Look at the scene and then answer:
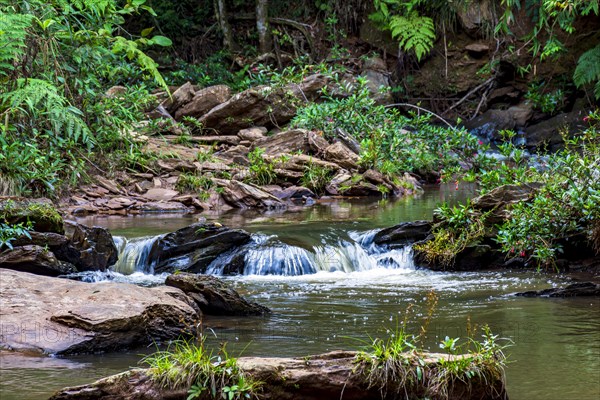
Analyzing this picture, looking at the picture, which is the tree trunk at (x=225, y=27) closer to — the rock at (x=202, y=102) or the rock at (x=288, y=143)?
the rock at (x=202, y=102)

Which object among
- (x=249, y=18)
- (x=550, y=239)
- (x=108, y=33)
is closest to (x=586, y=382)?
(x=550, y=239)

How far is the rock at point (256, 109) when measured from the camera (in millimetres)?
17000

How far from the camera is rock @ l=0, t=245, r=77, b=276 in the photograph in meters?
7.42

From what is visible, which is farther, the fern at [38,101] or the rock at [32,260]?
the fern at [38,101]

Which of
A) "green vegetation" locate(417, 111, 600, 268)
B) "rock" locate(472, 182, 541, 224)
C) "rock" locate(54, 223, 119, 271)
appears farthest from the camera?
"rock" locate(472, 182, 541, 224)

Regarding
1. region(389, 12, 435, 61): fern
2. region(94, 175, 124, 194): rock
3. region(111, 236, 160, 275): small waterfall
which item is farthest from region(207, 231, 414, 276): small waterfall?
region(389, 12, 435, 61): fern

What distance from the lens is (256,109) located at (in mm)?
17234

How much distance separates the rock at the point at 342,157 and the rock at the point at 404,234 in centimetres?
535

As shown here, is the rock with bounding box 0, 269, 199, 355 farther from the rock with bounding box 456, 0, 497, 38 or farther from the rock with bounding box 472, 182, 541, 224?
the rock with bounding box 456, 0, 497, 38

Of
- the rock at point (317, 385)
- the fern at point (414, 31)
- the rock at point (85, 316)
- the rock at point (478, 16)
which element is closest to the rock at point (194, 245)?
the rock at point (85, 316)

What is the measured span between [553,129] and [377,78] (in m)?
4.59

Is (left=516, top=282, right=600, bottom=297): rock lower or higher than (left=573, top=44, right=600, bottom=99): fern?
lower

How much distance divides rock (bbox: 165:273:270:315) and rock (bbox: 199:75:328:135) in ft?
35.5

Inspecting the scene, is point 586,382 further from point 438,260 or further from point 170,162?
point 170,162
